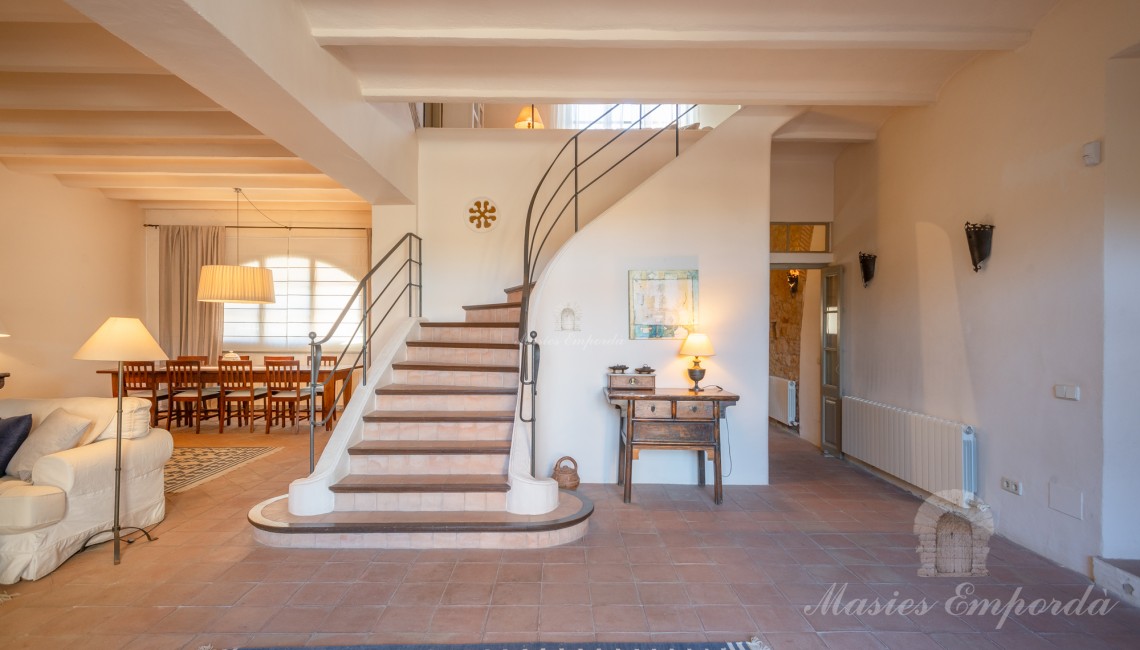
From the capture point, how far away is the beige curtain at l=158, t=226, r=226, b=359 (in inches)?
316

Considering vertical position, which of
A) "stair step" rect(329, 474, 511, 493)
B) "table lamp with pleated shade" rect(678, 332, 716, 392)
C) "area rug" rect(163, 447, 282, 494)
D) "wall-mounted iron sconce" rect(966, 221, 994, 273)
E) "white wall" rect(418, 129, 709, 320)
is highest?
"white wall" rect(418, 129, 709, 320)

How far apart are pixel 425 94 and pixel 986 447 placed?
4687 mm

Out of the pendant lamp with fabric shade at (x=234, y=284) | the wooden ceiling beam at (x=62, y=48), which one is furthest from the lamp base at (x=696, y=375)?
the pendant lamp with fabric shade at (x=234, y=284)

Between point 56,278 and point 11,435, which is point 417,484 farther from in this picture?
point 56,278

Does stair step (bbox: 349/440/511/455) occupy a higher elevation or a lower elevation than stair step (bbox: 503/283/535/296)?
lower

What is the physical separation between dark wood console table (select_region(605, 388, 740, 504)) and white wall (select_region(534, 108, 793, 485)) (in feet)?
1.58

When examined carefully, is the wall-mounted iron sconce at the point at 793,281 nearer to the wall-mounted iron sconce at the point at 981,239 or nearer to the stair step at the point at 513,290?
the wall-mounted iron sconce at the point at 981,239

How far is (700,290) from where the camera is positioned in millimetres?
4590

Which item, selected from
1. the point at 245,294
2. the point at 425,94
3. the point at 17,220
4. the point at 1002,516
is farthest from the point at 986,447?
the point at 17,220

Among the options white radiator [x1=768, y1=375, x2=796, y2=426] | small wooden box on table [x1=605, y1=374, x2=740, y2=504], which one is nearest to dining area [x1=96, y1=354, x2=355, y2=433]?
small wooden box on table [x1=605, y1=374, x2=740, y2=504]

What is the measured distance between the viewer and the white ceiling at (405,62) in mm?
2812

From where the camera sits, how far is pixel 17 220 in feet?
20.3

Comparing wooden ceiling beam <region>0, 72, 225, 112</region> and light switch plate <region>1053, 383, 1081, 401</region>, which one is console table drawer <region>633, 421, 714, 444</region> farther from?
wooden ceiling beam <region>0, 72, 225, 112</region>

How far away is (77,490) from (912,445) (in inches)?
221
